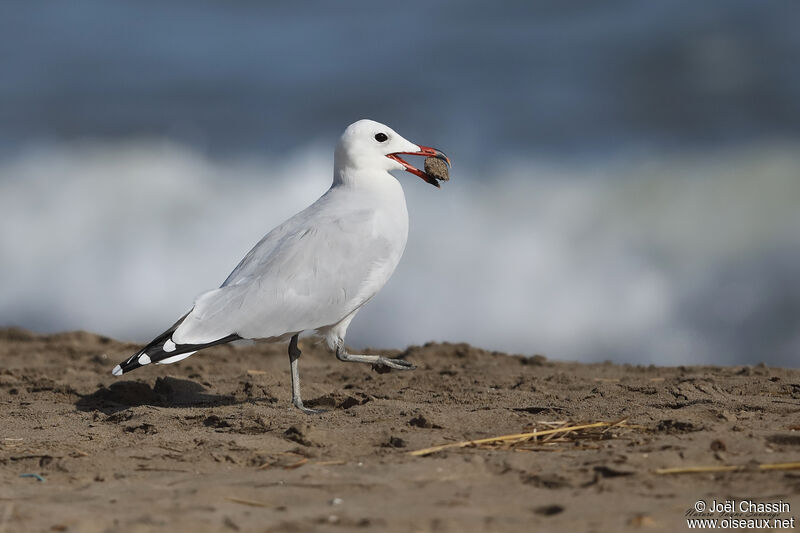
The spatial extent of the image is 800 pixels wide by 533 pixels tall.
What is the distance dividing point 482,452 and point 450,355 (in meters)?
5.01

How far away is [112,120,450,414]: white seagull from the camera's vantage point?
582cm

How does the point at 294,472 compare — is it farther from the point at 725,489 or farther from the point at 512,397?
the point at 512,397

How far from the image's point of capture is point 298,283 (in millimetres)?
6027

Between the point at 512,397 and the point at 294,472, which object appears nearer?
the point at 294,472

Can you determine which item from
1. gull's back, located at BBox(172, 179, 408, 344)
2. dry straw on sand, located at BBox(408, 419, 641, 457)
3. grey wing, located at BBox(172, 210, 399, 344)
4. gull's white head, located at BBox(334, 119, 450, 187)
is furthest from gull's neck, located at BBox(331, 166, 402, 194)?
dry straw on sand, located at BBox(408, 419, 641, 457)

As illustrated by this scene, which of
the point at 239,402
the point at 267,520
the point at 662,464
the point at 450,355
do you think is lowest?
the point at 267,520

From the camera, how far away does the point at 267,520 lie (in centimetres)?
323

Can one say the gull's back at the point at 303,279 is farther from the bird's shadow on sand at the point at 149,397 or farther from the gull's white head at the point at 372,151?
the bird's shadow on sand at the point at 149,397

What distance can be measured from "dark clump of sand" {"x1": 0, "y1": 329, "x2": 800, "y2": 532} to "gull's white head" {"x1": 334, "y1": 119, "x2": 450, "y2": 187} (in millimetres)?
1574

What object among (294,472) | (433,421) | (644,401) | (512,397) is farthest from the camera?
(512,397)

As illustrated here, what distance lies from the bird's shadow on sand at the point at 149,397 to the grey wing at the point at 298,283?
2.34ft

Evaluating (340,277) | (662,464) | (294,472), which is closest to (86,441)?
(294,472)

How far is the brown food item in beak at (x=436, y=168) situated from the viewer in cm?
702

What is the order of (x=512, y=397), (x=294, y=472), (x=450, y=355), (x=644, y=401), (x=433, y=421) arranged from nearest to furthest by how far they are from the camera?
(x=294, y=472), (x=433, y=421), (x=644, y=401), (x=512, y=397), (x=450, y=355)
